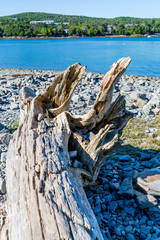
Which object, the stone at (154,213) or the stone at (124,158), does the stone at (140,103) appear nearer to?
the stone at (124,158)

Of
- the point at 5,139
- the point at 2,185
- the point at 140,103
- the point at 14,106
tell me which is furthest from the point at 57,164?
the point at 140,103

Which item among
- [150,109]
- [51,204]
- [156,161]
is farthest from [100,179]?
[150,109]

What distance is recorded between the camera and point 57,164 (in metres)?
3.83

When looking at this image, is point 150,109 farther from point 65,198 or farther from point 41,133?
point 65,198

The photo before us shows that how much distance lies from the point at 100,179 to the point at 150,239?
184 cm

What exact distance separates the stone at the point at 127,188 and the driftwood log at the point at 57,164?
774 millimetres

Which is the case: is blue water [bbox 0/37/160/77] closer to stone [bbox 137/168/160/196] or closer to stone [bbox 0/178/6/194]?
stone [bbox 137/168/160/196]

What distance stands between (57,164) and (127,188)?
202 cm

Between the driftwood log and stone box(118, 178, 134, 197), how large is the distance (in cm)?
77

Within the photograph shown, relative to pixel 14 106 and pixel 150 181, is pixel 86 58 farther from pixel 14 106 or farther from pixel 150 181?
pixel 150 181

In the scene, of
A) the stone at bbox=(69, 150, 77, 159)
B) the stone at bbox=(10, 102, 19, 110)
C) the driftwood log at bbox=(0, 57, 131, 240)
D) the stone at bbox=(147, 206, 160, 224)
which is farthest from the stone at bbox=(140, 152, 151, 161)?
the stone at bbox=(10, 102, 19, 110)

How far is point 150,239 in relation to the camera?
13.3ft

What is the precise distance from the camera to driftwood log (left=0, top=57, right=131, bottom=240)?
2.98 metres

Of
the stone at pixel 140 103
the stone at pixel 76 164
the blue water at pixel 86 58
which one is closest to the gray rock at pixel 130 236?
the stone at pixel 76 164
